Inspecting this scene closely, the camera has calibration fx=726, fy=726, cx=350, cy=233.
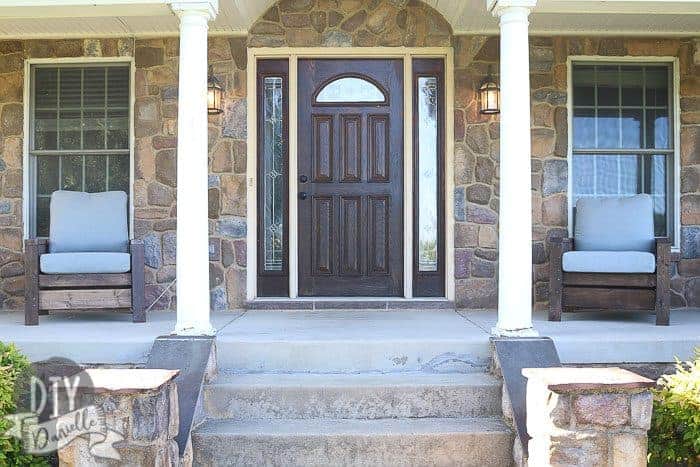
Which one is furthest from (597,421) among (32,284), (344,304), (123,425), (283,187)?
(32,284)

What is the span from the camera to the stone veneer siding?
5.63 meters

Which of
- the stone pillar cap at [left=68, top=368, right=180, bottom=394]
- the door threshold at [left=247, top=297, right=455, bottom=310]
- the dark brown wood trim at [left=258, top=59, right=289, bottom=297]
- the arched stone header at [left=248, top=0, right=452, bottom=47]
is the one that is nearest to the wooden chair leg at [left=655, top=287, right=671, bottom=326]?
the door threshold at [left=247, top=297, right=455, bottom=310]

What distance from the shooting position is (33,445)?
328 centimetres

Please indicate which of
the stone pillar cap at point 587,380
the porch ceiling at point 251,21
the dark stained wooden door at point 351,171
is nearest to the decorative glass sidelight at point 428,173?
the dark stained wooden door at point 351,171

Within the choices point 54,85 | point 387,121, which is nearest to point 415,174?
point 387,121

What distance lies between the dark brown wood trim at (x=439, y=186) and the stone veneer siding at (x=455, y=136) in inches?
5.5

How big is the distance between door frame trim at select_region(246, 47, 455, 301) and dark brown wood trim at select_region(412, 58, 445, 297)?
41 mm

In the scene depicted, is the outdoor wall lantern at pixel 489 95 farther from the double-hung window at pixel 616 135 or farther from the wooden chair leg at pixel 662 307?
the wooden chair leg at pixel 662 307

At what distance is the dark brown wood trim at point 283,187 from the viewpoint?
18.7 feet

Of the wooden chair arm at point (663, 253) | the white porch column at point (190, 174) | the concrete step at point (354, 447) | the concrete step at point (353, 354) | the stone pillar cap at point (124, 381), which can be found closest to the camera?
the stone pillar cap at point (124, 381)

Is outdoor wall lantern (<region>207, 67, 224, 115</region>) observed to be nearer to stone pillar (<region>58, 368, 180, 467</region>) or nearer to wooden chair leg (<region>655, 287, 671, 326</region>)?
stone pillar (<region>58, 368, 180, 467</region>)

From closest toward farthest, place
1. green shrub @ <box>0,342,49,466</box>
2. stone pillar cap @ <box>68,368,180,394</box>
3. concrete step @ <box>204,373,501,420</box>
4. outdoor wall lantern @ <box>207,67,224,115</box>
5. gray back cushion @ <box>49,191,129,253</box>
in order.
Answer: stone pillar cap @ <box>68,368,180,394</box>, green shrub @ <box>0,342,49,466</box>, concrete step @ <box>204,373,501,420</box>, gray back cushion @ <box>49,191,129,253</box>, outdoor wall lantern @ <box>207,67,224,115</box>

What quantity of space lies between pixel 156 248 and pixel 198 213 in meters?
1.65

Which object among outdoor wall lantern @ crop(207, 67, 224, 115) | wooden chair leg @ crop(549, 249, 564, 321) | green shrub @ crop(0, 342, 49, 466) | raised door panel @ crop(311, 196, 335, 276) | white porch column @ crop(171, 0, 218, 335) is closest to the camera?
green shrub @ crop(0, 342, 49, 466)
